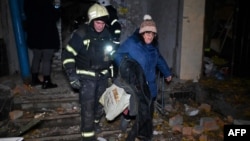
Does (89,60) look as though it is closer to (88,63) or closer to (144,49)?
(88,63)

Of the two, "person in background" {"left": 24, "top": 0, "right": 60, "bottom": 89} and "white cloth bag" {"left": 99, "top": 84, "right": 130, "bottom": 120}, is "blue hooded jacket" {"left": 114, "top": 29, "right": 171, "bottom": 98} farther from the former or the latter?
"person in background" {"left": 24, "top": 0, "right": 60, "bottom": 89}

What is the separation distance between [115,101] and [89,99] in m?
0.47

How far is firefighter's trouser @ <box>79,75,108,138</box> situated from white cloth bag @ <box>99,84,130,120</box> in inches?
10.0

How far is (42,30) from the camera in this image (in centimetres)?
590

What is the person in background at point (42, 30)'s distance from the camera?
578cm

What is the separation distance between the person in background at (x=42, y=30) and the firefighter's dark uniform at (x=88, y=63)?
1870 millimetres

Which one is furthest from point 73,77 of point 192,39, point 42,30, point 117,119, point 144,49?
point 192,39

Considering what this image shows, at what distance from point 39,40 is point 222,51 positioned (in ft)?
16.2

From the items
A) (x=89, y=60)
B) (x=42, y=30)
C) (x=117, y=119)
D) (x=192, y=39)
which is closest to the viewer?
(x=89, y=60)

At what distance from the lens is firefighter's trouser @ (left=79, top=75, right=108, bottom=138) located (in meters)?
4.34

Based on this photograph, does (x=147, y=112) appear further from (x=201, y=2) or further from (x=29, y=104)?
(x=201, y=2)

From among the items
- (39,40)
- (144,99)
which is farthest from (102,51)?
(39,40)

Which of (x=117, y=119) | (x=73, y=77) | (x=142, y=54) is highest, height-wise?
(x=142, y=54)

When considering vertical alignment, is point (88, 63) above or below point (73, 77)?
above
